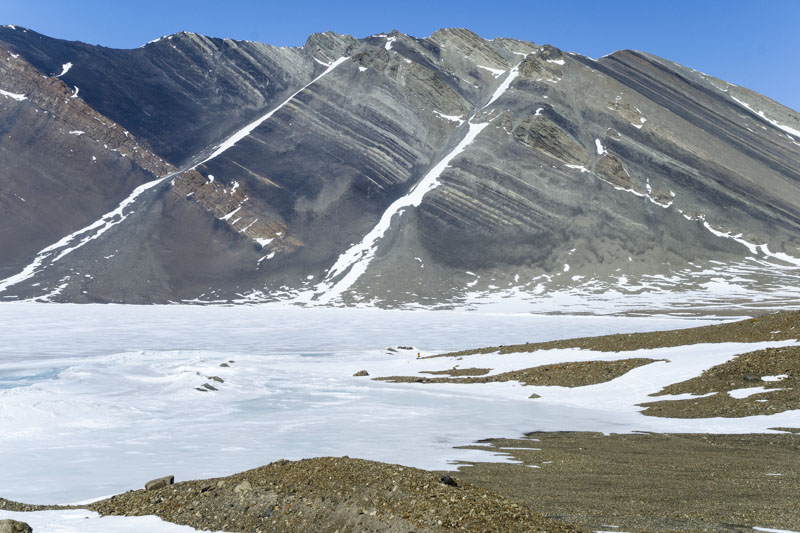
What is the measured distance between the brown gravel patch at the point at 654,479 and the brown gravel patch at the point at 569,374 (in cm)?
1256

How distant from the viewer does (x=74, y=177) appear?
18088 centimetres

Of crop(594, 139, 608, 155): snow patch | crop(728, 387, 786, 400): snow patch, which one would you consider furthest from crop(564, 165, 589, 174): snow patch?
crop(728, 387, 786, 400): snow patch

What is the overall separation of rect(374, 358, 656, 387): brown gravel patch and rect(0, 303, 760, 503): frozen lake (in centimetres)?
183

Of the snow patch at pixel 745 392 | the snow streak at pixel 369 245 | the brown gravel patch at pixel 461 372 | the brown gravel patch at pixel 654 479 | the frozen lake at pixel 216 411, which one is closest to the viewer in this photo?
the brown gravel patch at pixel 654 479

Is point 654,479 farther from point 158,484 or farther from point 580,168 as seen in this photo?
point 580,168

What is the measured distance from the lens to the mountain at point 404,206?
486 feet

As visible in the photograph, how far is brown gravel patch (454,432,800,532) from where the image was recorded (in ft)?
34.2

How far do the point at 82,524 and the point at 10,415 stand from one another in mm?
18358

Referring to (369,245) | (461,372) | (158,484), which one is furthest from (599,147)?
(158,484)

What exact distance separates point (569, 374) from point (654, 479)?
20999 mm

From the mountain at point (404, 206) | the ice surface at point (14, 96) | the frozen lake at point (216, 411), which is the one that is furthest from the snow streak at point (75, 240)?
the frozen lake at point (216, 411)

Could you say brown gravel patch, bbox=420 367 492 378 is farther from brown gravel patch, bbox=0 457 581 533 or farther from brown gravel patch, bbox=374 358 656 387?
brown gravel patch, bbox=0 457 581 533

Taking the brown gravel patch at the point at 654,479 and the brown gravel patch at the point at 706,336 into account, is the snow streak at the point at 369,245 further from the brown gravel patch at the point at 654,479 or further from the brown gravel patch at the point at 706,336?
the brown gravel patch at the point at 654,479

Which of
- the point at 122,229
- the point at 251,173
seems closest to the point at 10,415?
the point at 122,229
